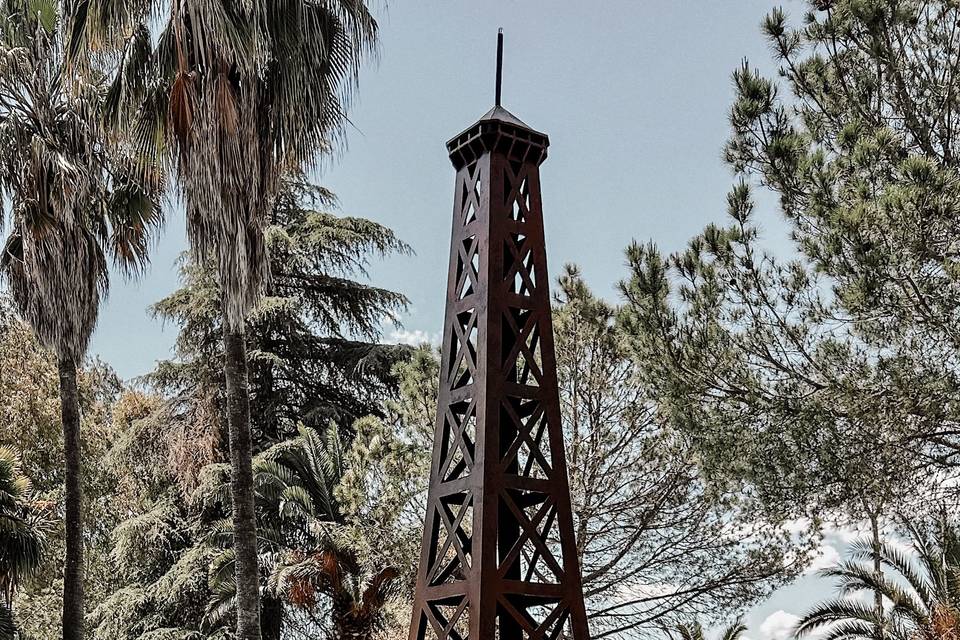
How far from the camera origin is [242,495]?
8.78 m

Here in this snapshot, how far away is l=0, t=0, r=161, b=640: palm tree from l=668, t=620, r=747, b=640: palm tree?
7.22m

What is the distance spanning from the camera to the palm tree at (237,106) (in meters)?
7.93

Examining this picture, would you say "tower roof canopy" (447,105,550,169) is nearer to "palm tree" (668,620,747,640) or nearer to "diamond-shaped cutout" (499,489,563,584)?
"diamond-shaped cutout" (499,489,563,584)

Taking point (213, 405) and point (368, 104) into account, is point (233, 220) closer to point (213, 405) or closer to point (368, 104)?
point (368, 104)

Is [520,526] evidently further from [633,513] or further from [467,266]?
[633,513]

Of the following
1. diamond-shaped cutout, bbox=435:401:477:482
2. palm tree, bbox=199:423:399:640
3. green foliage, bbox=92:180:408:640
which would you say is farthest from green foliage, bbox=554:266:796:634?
diamond-shaped cutout, bbox=435:401:477:482

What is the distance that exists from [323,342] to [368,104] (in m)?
9.91

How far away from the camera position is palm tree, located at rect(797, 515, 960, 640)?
1141 cm

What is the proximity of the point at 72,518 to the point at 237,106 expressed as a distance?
548 cm

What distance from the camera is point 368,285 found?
61.3ft

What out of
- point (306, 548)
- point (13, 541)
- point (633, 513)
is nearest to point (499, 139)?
point (13, 541)

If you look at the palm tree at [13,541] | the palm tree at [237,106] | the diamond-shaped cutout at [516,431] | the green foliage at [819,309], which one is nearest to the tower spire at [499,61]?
the palm tree at [237,106]

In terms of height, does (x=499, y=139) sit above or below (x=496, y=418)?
above

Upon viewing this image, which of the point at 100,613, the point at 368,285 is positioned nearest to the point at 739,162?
the point at 368,285
